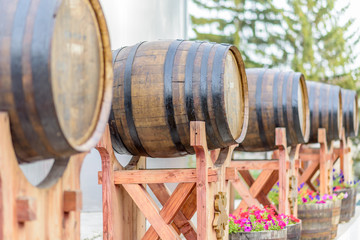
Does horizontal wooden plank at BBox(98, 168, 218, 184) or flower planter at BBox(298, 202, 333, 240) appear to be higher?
horizontal wooden plank at BBox(98, 168, 218, 184)

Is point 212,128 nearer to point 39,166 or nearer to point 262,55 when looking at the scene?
point 39,166

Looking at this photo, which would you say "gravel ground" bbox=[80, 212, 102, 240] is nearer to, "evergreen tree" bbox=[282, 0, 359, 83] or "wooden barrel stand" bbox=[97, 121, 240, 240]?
"wooden barrel stand" bbox=[97, 121, 240, 240]

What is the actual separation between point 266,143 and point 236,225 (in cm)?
139

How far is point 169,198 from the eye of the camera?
398 centimetres

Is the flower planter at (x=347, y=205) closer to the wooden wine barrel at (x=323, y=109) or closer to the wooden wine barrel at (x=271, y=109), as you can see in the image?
the wooden wine barrel at (x=323, y=109)

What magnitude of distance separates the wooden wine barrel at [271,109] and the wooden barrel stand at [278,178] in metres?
0.18

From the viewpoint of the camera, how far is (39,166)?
2854 millimetres

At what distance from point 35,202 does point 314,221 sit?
197 inches

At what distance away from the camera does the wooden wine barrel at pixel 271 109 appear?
6.02 meters

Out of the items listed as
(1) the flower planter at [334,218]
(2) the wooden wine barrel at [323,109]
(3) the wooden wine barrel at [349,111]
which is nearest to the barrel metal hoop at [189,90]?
(1) the flower planter at [334,218]

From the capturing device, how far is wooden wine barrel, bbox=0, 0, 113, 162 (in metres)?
2.09

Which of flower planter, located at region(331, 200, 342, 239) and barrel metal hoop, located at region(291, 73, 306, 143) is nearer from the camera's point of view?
barrel metal hoop, located at region(291, 73, 306, 143)

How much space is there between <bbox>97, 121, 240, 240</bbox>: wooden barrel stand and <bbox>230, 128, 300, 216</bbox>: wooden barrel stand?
71.1 inches

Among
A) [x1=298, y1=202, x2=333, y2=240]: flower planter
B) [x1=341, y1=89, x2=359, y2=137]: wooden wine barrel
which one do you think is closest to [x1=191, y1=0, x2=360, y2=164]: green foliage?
[x1=341, y1=89, x2=359, y2=137]: wooden wine barrel
